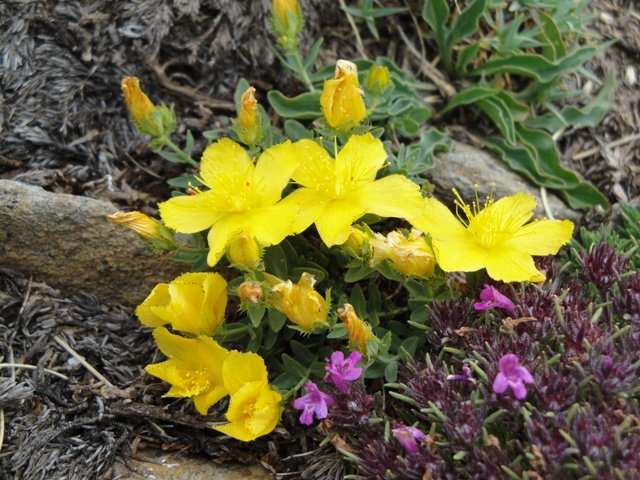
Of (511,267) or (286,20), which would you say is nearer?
(511,267)

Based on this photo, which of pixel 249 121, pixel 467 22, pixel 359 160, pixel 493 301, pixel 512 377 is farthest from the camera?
pixel 467 22

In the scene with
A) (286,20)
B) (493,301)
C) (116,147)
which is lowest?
(116,147)

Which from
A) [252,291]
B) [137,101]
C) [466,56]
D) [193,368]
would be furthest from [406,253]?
[466,56]

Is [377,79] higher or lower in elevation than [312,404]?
higher

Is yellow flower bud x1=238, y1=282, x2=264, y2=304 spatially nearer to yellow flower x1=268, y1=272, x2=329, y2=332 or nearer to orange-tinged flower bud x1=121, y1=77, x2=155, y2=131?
yellow flower x1=268, y1=272, x2=329, y2=332

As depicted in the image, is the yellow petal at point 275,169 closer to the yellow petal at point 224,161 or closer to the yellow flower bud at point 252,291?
the yellow petal at point 224,161

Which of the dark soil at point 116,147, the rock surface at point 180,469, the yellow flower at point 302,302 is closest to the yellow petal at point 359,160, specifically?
the yellow flower at point 302,302

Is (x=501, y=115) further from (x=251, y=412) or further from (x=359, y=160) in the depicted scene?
(x=251, y=412)

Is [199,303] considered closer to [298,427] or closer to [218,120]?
[298,427]

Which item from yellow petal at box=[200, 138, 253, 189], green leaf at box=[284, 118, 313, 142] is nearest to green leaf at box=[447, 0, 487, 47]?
green leaf at box=[284, 118, 313, 142]
